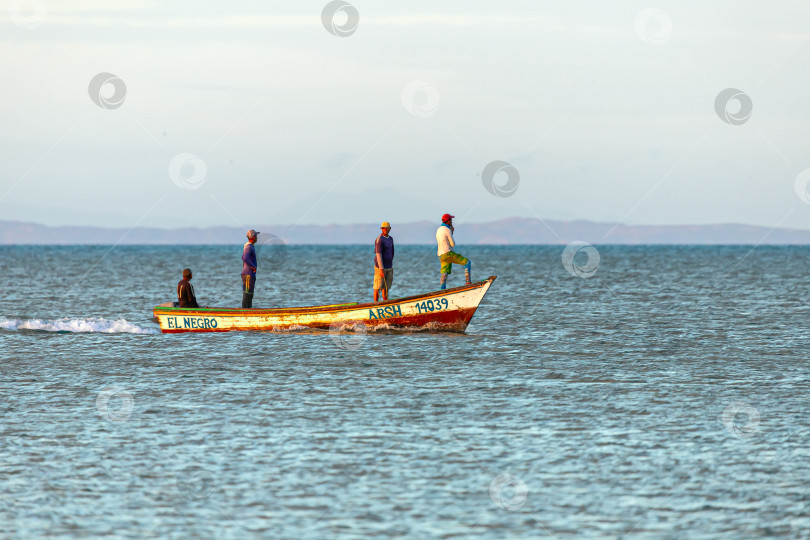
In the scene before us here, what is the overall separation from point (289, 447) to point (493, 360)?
10.2 m

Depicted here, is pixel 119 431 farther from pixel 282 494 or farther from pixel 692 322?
pixel 692 322

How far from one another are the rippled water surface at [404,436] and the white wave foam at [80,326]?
1.87 m

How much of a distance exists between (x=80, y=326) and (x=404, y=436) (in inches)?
793

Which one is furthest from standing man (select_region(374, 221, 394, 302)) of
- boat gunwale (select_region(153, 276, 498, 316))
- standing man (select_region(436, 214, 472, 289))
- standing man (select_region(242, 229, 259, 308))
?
standing man (select_region(242, 229, 259, 308))

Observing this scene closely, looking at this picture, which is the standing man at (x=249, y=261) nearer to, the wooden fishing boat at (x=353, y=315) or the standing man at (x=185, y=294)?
the wooden fishing boat at (x=353, y=315)

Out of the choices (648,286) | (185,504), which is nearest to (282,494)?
(185,504)

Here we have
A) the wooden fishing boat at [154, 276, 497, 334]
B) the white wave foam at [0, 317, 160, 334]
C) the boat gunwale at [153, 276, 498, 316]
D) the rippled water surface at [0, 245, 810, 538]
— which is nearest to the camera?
the rippled water surface at [0, 245, 810, 538]

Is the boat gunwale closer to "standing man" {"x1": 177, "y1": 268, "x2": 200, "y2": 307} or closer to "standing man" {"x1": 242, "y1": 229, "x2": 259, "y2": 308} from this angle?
"standing man" {"x1": 177, "y1": 268, "x2": 200, "y2": 307}

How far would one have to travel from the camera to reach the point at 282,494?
11422mm

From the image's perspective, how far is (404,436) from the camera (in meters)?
14.3

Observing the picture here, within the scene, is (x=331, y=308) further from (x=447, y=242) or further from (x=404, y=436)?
(x=404, y=436)

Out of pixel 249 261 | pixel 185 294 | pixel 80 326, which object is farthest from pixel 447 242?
pixel 80 326

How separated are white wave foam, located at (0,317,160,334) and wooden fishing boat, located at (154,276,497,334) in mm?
2991

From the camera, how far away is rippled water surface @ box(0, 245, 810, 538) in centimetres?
1063
